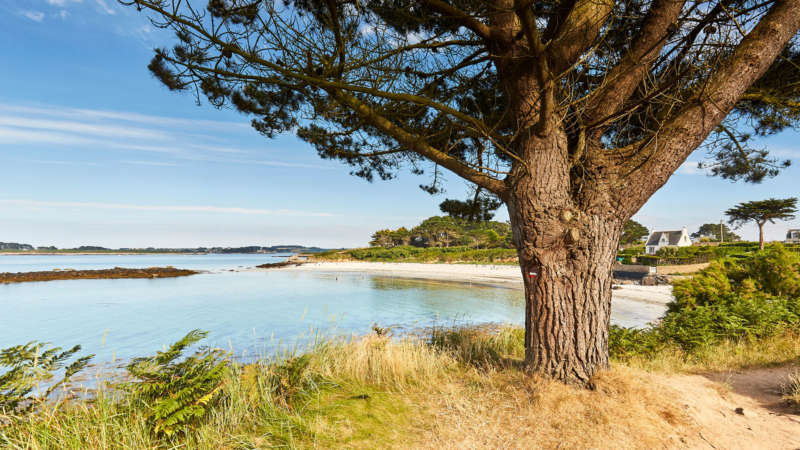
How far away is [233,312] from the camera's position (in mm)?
15273

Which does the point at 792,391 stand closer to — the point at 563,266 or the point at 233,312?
the point at 563,266

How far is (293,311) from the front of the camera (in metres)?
15.2

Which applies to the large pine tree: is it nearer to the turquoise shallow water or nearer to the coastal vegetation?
the turquoise shallow water

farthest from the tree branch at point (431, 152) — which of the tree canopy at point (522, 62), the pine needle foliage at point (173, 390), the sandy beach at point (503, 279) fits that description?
the sandy beach at point (503, 279)

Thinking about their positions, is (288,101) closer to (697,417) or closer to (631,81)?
(631,81)

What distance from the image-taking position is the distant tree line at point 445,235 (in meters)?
50.4

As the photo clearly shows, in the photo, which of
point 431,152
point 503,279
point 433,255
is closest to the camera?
point 431,152

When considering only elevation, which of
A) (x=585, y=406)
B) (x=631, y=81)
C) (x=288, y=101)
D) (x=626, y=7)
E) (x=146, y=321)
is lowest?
(x=146, y=321)

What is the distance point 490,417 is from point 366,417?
3.51 feet

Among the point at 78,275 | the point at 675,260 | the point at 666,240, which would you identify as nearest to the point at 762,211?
the point at 666,240

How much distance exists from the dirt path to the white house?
53628 millimetres

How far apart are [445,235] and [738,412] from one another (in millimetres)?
53196

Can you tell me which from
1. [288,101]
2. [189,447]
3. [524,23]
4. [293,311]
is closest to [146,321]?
[293,311]

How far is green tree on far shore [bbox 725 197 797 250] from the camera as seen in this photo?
37091 mm
